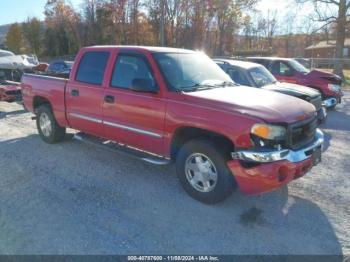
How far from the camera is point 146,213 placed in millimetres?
3932

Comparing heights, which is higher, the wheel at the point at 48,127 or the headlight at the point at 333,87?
the headlight at the point at 333,87

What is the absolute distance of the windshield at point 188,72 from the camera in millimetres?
4504

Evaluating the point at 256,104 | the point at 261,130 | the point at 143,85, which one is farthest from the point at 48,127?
the point at 261,130

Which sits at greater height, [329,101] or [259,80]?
[259,80]

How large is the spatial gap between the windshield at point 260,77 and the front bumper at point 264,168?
4508 millimetres

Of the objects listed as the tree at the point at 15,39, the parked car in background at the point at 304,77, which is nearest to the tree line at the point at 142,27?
the tree at the point at 15,39

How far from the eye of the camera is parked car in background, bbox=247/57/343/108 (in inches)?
426

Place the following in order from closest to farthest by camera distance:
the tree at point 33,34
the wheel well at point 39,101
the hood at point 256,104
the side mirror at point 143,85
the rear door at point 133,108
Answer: the hood at point 256,104, the side mirror at point 143,85, the rear door at point 133,108, the wheel well at point 39,101, the tree at point 33,34

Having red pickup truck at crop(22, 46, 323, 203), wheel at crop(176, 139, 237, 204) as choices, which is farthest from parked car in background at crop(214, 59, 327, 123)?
wheel at crop(176, 139, 237, 204)

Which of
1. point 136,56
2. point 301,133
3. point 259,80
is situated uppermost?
point 136,56

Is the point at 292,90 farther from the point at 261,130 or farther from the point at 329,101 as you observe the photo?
the point at 261,130

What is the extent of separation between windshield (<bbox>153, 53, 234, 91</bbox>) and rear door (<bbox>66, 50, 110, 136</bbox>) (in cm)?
112

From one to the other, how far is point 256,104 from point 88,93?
9.15 ft

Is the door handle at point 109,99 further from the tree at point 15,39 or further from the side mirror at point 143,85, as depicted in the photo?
the tree at point 15,39
